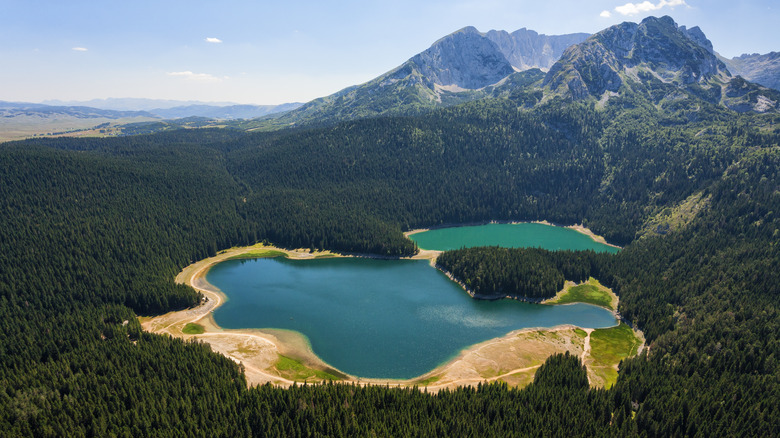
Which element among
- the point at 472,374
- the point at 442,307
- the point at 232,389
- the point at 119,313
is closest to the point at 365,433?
the point at 232,389

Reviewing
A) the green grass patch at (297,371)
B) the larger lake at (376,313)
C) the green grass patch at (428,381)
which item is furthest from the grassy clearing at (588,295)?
the green grass patch at (297,371)

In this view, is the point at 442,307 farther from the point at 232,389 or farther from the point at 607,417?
the point at 232,389

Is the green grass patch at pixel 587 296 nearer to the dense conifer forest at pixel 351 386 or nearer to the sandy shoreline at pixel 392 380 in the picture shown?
the dense conifer forest at pixel 351 386

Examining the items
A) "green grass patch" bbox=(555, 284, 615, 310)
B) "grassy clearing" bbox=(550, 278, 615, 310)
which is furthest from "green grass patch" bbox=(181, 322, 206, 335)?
"green grass patch" bbox=(555, 284, 615, 310)

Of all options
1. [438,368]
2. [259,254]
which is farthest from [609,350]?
[259,254]

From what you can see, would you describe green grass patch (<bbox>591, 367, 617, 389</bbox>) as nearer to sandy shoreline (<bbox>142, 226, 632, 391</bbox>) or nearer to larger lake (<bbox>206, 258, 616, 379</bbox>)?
sandy shoreline (<bbox>142, 226, 632, 391</bbox>)

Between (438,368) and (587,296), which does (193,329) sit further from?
(587,296)

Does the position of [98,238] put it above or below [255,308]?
above
